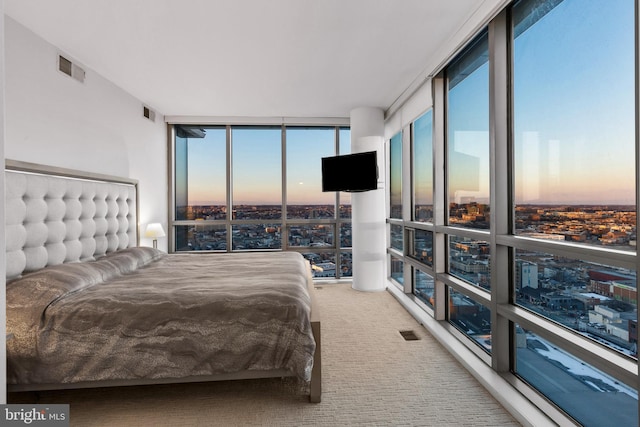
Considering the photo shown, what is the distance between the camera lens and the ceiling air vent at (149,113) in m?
4.41

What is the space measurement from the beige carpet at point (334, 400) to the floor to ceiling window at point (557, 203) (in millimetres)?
369

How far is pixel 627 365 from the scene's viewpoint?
143cm

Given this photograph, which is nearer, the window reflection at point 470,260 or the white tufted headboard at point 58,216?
the white tufted headboard at point 58,216

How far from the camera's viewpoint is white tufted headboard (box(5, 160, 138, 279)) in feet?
7.60

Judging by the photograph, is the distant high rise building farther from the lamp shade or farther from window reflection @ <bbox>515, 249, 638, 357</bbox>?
the lamp shade

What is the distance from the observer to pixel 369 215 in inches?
187

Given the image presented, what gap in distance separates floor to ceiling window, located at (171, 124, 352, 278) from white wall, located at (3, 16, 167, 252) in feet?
2.24

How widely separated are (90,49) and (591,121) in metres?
3.63

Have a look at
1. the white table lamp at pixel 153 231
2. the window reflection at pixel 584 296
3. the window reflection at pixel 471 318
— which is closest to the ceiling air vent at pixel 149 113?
the white table lamp at pixel 153 231

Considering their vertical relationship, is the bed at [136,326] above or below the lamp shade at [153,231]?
below

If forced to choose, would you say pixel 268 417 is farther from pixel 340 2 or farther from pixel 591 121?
pixel 340 2

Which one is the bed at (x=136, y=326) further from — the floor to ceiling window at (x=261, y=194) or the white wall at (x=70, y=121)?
the floor to ceiling window at (x=261, y=194)

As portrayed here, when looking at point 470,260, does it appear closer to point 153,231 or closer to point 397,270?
point 397,270
